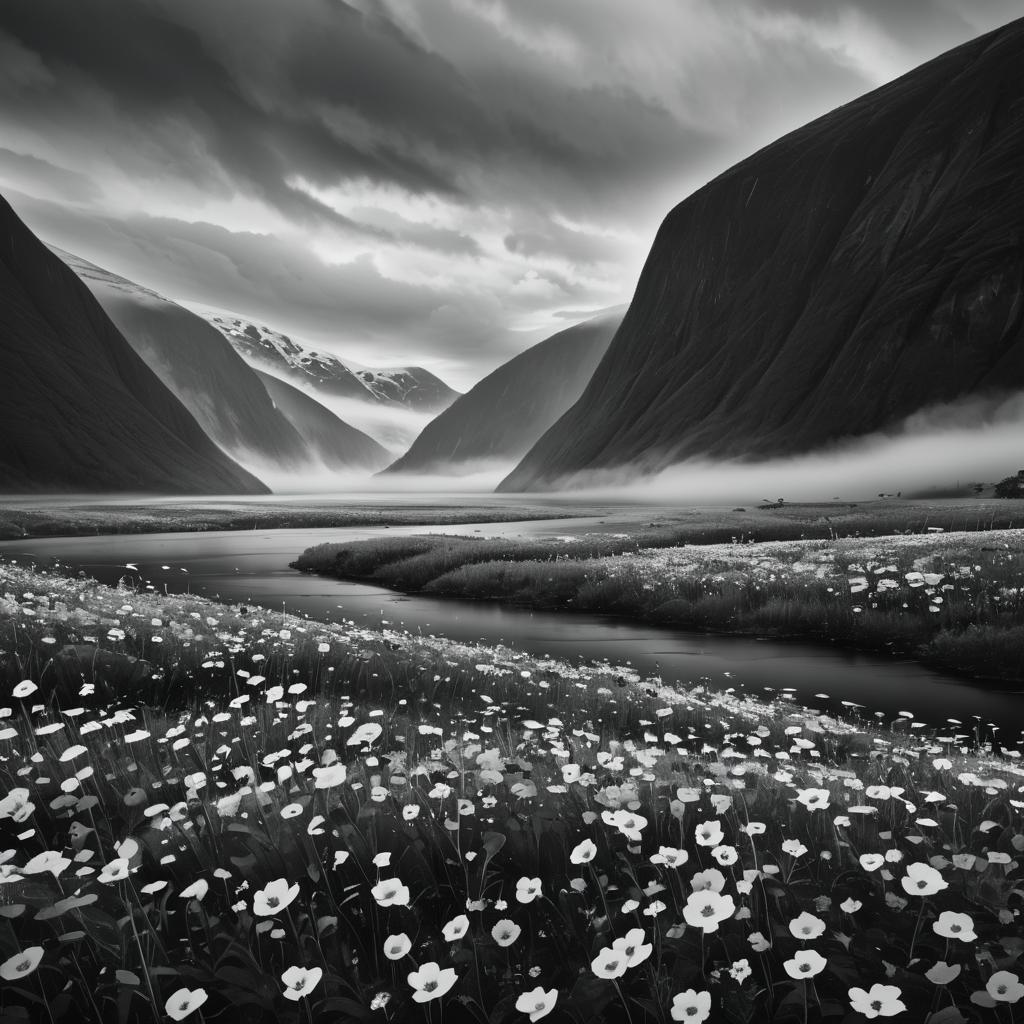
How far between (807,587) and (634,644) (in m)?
7.89

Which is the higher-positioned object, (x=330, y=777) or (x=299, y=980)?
(x=330, y=777)

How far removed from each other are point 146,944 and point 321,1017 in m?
0.96

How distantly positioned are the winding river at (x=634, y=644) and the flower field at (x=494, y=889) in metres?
10.5

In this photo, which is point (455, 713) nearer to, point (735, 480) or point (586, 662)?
point (586, 662)

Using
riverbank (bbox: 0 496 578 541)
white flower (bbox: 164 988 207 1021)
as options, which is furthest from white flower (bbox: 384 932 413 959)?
riverbank (bbox: 0 496 578 541)

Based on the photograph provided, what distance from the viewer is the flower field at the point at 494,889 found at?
3.37m

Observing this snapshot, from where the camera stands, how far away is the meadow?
22.6m

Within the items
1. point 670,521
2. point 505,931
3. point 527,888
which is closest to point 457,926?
point 505,931

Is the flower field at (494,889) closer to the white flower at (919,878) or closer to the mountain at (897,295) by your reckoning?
the white flower at (919,878)

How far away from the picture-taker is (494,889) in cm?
439

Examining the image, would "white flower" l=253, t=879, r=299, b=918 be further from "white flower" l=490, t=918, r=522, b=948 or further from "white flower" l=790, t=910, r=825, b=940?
"white flower" l=790, t=910, r=825, b=940

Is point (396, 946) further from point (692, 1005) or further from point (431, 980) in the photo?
point (692, 1005)

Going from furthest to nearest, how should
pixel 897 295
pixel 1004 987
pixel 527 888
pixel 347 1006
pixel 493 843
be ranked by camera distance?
pixel 897 295, pixel 493 843, pixel 527 888, pixel 347 1006, pixel 1004 987

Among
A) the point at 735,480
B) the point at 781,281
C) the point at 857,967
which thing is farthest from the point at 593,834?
the point at 781,281
